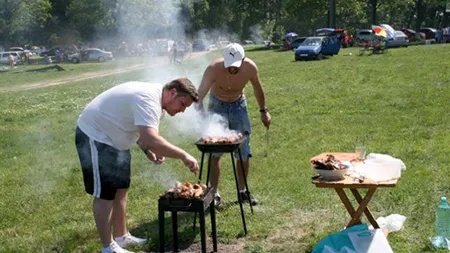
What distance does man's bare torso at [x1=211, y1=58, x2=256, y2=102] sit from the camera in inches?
224

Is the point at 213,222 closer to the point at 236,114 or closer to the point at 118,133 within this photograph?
the point at 118,133

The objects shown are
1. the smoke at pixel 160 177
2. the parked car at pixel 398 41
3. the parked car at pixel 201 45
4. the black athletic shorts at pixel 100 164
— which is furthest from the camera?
the parked car at pixel 398 41

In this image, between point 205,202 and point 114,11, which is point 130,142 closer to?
point 205,202

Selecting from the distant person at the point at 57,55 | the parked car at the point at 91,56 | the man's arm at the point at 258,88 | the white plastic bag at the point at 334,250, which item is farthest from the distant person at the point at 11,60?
the white plastic bag at the point at 334,250

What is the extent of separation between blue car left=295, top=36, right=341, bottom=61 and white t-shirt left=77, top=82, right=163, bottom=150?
80.1ft

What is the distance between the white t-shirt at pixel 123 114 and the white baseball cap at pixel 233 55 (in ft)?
4.47

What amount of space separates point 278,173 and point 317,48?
72.9 ft

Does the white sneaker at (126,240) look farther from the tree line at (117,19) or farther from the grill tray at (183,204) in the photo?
the tree line at (117,19)

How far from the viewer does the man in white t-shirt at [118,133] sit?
400cm

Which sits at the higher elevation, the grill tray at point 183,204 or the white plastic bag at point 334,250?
the grill tray at point 183,204

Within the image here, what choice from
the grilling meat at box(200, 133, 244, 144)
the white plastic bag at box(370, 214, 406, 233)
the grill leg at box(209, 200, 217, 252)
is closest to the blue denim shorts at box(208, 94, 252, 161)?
the grilling meat at box(200, 133, 244, 144)

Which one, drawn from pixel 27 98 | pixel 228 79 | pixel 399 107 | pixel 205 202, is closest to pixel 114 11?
pixel 228 79

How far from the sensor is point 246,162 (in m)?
5.94

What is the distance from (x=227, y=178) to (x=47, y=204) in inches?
86.7
